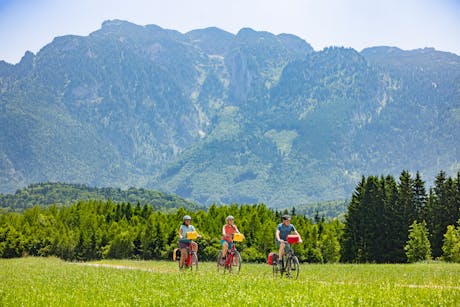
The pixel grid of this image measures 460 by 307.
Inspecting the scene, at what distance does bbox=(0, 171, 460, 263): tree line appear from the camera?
3265 inches

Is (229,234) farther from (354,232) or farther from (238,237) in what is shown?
(354,232)

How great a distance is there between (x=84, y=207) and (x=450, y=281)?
9310 cm

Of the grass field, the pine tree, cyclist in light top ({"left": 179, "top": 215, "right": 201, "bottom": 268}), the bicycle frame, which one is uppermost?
the pine tree

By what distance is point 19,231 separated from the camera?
97.9 meters

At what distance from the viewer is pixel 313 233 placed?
3844 inches

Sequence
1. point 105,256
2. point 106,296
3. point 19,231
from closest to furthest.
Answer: point 106,296, point 105,256, point 19,231

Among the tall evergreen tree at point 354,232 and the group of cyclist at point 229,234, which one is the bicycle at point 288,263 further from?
the tall evergreen tree at point 354,232

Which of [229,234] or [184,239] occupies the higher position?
[229,234]

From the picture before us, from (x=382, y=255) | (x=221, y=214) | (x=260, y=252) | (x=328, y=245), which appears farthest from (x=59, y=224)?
(x=382, y=255)

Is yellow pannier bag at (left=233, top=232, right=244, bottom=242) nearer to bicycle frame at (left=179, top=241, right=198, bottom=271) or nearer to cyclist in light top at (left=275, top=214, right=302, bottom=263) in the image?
cyclist in light top at (left=275, top=214, right=302, bottom=263)

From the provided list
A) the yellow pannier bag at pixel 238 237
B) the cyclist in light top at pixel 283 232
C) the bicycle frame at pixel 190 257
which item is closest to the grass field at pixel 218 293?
the cyclist in light top at pixel 283 232

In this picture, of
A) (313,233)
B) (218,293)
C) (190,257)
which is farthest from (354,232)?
(218,293)

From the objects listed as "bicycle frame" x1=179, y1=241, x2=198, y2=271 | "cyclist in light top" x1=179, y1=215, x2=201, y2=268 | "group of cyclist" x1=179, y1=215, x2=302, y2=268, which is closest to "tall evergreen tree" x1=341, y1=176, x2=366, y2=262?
"bicycle frame" x1=179, y1=241, x2=198, y2=271

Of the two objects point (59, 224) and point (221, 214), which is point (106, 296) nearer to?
point (221, 214)
